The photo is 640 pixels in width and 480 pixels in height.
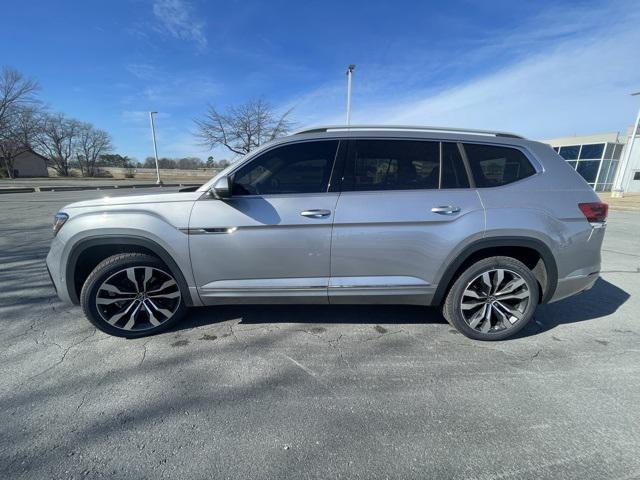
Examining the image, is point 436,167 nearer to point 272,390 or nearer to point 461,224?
point 461,224

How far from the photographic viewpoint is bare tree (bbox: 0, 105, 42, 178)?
3562 cm

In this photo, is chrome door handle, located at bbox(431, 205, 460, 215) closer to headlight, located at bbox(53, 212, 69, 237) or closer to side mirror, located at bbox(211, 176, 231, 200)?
side mirror, located at bbox(211, 176, 231, 200)

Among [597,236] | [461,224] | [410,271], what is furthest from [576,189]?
[410,271]

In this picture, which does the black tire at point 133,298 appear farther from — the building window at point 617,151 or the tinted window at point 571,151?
the building window at point 617,151

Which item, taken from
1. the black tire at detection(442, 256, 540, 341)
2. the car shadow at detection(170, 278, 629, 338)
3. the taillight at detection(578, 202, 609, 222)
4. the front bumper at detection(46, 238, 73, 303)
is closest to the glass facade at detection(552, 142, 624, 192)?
the car shadow at detection(170, 278, 629, 338)

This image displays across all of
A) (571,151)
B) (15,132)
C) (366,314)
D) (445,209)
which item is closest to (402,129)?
(445,209)

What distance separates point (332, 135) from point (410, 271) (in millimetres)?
1479

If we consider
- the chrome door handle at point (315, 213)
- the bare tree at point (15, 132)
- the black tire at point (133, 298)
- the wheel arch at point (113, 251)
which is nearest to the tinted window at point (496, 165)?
the chrome door handle at point (315, 213)

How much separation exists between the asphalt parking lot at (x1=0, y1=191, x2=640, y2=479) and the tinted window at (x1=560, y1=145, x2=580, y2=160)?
30.7 metres

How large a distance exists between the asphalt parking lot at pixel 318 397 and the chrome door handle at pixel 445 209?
1277 mm

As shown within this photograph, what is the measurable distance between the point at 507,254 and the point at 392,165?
4.85 ft

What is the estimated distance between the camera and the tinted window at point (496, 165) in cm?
272

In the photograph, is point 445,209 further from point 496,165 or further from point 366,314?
point 366,314

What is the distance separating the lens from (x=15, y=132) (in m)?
37.3
